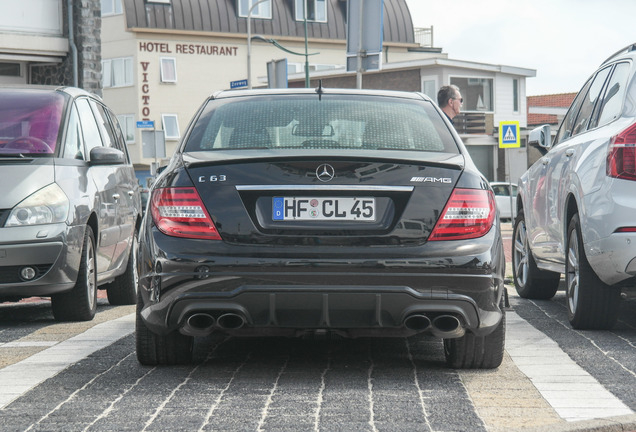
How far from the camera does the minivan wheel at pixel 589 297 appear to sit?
23.7ft

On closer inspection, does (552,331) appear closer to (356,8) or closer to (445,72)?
(356,8)

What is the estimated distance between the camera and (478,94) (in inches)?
2184

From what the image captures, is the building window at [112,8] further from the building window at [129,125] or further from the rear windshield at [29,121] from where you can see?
the rear windshield at [29,121]

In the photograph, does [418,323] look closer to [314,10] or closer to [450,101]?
[450,101]

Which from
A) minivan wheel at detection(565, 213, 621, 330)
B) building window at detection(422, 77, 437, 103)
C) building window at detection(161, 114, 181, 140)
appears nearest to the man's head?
minivan wheel at detection(565, 213, 621, 330)

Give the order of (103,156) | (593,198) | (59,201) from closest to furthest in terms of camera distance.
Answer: (593,198), (59,201), (103,156)

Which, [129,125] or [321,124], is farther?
[129,125]

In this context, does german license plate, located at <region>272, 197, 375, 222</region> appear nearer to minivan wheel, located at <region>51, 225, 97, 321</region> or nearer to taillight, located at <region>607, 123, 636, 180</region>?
taillight, located at <region>607, 123, 636, 180</region>

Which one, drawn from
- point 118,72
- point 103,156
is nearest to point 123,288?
point 103,156

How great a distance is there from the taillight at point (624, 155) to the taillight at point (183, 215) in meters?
2.67

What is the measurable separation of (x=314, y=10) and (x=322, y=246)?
5635 cm

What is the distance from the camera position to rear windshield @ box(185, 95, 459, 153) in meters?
5.69

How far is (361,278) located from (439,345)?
69.2 inches

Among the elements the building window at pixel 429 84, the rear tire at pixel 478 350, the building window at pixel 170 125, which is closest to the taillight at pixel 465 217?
the rear tire at pixel 478 350
